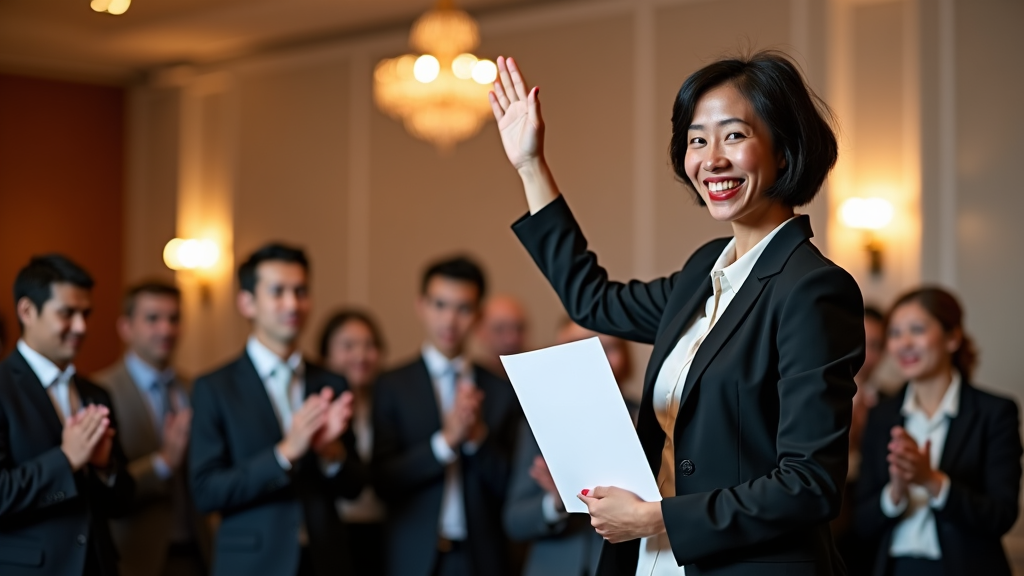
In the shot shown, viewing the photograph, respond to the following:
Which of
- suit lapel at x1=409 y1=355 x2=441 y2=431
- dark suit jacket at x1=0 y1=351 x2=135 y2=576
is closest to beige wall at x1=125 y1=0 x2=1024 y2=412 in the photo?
suit lapel at x1=409 y1=355 x2=441 y2=431

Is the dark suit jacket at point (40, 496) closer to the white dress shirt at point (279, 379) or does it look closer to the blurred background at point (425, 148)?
the white dress shirt at point (279, 379)

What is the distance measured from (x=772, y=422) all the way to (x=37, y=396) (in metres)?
2.10

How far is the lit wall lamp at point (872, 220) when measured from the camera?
5734 mm

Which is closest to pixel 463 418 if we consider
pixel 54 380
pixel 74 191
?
pixel 54 380

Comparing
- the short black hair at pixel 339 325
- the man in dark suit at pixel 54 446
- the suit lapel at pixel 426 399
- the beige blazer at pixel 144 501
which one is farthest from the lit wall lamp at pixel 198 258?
the man in dark suit at pixel 54 446

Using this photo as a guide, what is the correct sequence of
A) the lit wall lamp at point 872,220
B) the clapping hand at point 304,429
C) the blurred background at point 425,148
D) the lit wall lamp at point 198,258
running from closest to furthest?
the clapping hand at point 304,429
the blurred background at point 425,148
the lit wall lamp at point 872,220
the lit wall lamp at point 198,258

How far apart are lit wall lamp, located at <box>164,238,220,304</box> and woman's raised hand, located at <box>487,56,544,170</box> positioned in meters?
6.52

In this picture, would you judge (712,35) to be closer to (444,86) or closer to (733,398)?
(444,86)

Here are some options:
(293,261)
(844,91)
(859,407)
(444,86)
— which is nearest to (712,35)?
(844,91)

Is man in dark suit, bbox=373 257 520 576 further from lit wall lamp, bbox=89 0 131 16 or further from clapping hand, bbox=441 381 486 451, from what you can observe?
lit wall lamp, bbox=89 0 131 16

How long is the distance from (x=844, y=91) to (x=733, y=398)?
461cm

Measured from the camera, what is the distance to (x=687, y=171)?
185 centimetres

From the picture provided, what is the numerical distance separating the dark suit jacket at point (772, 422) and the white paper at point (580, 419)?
90 mm

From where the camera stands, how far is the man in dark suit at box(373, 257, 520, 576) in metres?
3.67
